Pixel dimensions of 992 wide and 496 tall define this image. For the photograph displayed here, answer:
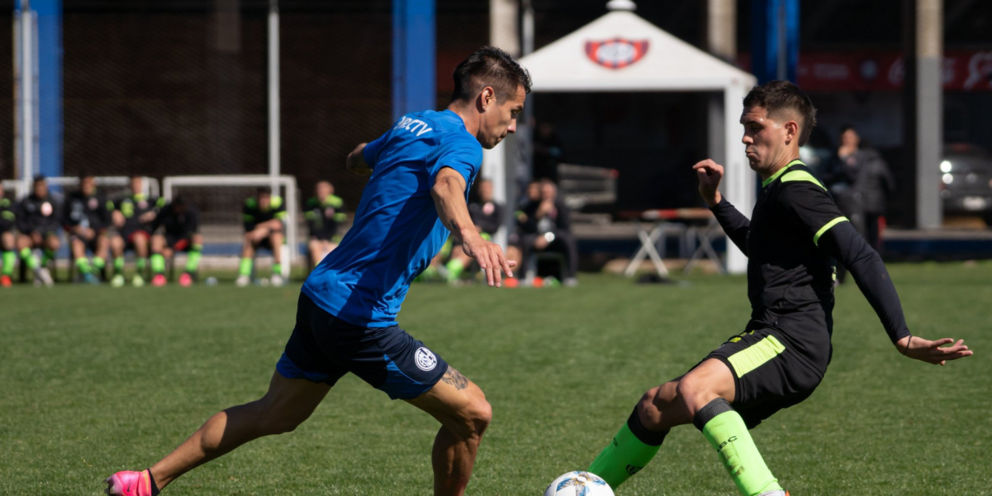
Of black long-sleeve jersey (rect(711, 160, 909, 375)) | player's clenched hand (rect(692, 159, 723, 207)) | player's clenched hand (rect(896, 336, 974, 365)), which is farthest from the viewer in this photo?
player's clenched hand (rect(692, 159, 723, 207))

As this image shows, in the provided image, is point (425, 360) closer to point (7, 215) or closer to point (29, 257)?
point (29, 257)

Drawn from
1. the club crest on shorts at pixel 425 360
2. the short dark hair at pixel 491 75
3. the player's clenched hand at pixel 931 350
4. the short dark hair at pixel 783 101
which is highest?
the short dark hair at pixel 491 75

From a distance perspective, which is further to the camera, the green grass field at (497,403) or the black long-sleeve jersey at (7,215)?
the black long-sleeve jersey at (7,215)

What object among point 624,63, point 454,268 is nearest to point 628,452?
point 454,268

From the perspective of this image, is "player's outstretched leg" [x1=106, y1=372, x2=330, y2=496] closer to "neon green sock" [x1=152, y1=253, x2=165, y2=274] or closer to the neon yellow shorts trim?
the neon yellow shorts trim

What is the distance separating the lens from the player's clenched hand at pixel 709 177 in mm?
3818

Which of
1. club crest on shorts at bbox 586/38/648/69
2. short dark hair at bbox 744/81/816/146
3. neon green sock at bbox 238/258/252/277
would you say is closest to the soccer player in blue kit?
short dark hair at bbox 744/81/816/146

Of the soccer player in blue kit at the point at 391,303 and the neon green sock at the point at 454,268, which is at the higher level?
the soccer player in blue kit at the point at 391,303

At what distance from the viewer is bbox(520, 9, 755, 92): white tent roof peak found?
598 inches

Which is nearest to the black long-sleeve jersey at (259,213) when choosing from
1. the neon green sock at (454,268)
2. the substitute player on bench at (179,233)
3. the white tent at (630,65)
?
the substitute player on bench at (179,233)

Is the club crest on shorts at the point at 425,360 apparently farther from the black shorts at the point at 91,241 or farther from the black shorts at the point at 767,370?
the black shorts at the point at 91,241

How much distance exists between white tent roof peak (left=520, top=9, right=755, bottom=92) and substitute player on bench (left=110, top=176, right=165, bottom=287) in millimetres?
5871

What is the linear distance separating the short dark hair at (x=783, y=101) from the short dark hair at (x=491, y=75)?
2.53ft

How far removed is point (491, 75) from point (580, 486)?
4.48 feet
